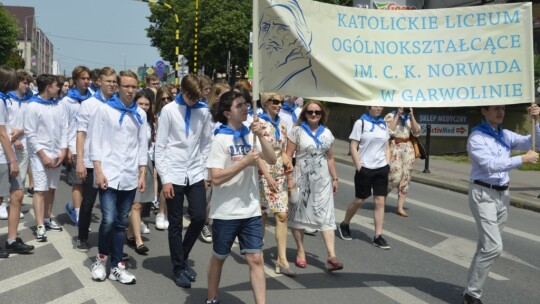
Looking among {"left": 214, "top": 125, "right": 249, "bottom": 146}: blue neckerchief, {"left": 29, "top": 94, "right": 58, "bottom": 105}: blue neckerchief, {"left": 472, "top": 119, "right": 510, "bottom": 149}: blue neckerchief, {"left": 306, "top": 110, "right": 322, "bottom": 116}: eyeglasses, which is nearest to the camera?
{"left": 214, "top": 125, "right": 249, "bottom": 146}: blue neckerchief

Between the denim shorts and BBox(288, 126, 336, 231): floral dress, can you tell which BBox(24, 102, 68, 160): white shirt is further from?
the denim shorts

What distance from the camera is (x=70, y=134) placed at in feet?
26.7

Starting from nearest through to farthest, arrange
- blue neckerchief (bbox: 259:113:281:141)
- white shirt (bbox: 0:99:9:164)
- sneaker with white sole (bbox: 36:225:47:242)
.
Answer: white shirt (bbox: 0:99:9:164) < blue neckerchief (bbox: 259:113:281:141) < sneaker with white sole (bbox: 36:225:47:242)

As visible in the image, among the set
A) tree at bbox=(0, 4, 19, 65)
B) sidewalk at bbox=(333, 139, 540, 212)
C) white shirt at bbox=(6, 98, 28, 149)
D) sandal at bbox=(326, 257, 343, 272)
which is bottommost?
sandal at bbox=(326, 257, 343, 272)

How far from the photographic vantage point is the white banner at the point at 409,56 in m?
4.84

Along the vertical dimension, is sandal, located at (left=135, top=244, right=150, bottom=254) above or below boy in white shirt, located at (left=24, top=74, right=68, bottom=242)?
below

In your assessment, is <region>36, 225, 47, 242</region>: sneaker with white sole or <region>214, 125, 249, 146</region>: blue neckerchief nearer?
<region>214, 125, 249, 146</region>: blue neckerchief

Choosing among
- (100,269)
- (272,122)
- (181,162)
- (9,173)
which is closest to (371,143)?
(272,122)

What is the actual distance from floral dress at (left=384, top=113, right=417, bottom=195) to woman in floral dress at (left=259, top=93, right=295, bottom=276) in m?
3.27

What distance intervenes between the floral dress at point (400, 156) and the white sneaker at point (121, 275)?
486 cm

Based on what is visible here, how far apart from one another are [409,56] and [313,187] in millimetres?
1795

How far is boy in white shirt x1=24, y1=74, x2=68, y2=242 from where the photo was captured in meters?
7.00

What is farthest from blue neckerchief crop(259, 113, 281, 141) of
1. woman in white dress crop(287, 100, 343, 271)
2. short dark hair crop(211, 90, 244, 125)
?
short dark hair crop(211, 90, 244, 125)

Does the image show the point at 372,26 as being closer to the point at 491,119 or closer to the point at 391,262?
the point at 491,119
